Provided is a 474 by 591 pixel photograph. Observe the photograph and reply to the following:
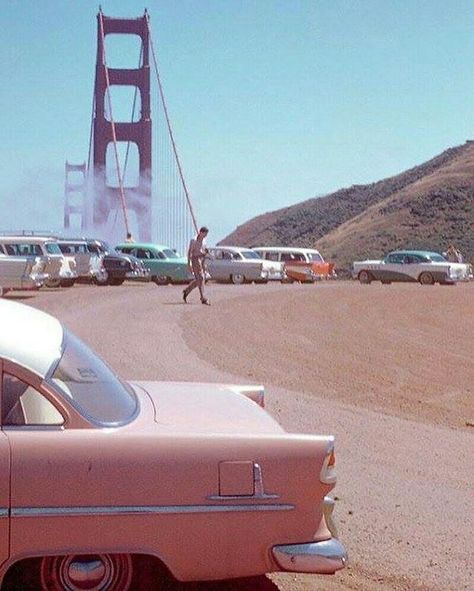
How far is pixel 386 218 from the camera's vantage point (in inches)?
3541

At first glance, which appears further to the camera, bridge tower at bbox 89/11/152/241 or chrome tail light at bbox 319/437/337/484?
bridge tower at bbox 89/11/152/241

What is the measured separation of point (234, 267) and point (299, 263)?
3519 millimetres

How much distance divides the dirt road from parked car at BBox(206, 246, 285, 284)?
11.3m

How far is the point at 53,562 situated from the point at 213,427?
76cm

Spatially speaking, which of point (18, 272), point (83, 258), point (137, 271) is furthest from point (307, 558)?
point (137, 271)

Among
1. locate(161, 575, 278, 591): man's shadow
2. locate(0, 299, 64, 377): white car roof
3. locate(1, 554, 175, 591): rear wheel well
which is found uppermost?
locate(0, 299, 64, 377): white car roof

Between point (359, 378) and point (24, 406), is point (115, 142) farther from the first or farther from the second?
point (24, 406)

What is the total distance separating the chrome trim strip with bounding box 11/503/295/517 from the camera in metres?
3.87

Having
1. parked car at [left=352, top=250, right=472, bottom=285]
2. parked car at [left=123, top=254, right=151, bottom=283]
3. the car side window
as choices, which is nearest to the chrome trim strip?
the car side window

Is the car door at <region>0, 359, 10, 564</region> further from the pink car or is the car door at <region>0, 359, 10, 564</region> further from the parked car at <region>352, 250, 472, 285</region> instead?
the parked car at <region>352, 250, 472, 285</region>

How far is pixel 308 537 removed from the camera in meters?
4.10

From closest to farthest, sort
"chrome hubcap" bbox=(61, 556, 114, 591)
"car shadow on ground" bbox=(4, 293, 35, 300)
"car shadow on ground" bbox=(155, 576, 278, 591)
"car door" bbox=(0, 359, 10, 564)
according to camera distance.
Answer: "car door" bbox=(0, 359, 10, 564) → "chrome hubcap" bbox=(61, 556, 114, 591) → "car shadow on ground" bbox=(155, 576, 278, 591) → "car shadow on ground" bbox=(4, 293, 35, 300)

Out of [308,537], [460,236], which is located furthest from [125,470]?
[460,236]

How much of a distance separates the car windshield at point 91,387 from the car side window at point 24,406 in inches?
3.1
